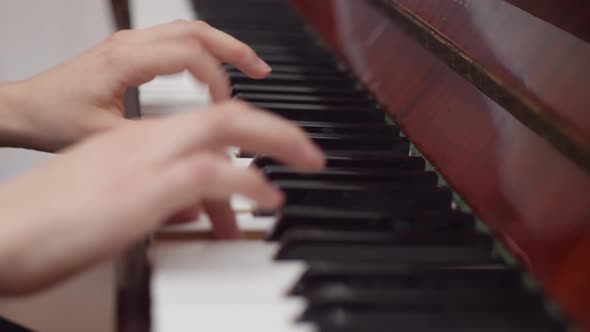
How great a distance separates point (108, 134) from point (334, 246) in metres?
0.22

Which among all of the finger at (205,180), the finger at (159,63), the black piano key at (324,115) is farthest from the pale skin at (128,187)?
the black piano key at (324,115)

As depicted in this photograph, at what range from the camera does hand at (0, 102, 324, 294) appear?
0.50 meters

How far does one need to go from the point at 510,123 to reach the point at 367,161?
166mm

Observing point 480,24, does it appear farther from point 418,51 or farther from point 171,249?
point 171,249

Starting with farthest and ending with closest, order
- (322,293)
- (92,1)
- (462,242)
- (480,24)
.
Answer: (92,1), (480,24), (462,242), (322,293)

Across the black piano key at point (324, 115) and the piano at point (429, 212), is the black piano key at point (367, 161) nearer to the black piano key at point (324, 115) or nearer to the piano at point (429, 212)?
the piano at point (429, 212)

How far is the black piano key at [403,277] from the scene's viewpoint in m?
0.56

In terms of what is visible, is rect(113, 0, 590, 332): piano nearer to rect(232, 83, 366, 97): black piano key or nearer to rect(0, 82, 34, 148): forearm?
rect(232, 83, 366, 97): black piano key

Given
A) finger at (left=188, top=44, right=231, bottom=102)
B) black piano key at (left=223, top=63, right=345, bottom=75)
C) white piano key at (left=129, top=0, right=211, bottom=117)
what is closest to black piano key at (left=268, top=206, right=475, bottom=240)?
finger at (left=188, top=44, right=231, bottom=102)

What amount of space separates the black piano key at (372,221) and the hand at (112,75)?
22 centimetres

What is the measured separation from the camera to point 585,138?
600 mm

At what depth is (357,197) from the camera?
70 centimetres

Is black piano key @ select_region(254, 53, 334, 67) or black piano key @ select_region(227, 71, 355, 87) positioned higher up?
black piano key @ select_region(254, 53, 334, 67)

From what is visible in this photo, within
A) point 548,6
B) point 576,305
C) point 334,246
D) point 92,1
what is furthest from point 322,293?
point 92,1
